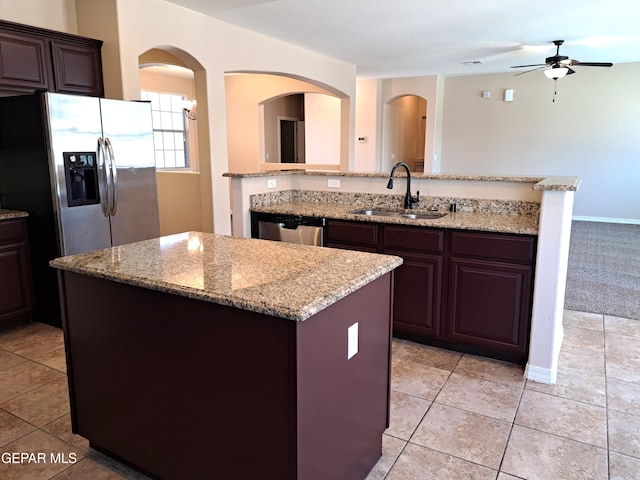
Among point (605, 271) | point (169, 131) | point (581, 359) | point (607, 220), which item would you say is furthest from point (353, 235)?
point (169, 131)

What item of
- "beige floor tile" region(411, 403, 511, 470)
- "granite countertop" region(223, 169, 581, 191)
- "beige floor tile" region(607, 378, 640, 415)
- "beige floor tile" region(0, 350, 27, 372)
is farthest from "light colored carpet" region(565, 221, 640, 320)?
"beige floor tile" region(0, 350, 27, 372)

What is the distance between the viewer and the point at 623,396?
261 centimetres

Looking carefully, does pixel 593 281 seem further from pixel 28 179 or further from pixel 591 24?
pixel 28 179

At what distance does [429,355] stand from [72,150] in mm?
2872

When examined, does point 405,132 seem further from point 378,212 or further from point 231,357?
point 231,357

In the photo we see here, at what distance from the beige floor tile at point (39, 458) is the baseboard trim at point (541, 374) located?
250 cm

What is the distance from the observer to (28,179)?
3.42 metres

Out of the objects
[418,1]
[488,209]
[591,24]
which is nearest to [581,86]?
[591,24]

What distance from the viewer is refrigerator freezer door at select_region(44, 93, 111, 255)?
3158 millimetres

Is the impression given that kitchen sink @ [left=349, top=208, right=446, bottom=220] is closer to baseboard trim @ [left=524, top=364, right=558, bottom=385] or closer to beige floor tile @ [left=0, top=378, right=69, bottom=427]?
baseboard trim @ [left=524, top=364, right=558, bottom=385]

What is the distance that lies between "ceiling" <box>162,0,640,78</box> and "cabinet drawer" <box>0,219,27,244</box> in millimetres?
2344

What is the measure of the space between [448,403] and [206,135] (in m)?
3.48

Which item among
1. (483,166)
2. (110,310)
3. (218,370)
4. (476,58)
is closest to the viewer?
(218,370)

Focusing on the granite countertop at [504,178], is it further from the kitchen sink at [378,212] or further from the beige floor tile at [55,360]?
the beige floor tile at [55,360]
